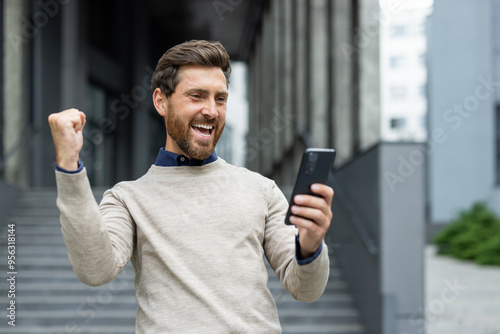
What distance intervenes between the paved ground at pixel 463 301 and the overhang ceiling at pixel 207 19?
1023cm

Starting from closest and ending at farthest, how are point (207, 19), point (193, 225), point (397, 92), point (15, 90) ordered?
point (193, 225)
point (15, 90)
point (207, 19)
point (397, 92)

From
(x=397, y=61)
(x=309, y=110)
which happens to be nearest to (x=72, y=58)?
(x=309, y=110)

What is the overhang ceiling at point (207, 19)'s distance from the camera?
58.7ft

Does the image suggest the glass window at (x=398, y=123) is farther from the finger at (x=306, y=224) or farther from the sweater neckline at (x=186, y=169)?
the finger at (x=306, y=224)

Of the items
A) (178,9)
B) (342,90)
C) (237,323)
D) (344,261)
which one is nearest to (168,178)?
(237,323)

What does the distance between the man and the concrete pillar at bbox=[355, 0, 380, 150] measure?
17.2ft

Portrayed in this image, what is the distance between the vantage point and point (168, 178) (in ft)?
5.77

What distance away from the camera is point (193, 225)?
1.66 metres

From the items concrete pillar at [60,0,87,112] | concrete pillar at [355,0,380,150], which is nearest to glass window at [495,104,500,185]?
concrete pillar at [60,0,87,112]

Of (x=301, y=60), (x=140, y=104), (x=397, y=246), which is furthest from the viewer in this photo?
(x=140, y=104)

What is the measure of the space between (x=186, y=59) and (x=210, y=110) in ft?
0.54

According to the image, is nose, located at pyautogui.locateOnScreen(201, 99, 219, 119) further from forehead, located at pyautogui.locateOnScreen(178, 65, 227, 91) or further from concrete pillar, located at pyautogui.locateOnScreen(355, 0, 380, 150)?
concrete pillar, located at pyautogui.locateOnScreen(355, 0, 380, 150)

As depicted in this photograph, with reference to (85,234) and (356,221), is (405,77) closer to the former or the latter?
(356,221)

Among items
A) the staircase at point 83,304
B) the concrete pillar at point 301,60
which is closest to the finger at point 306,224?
the staircase at point 83,304
